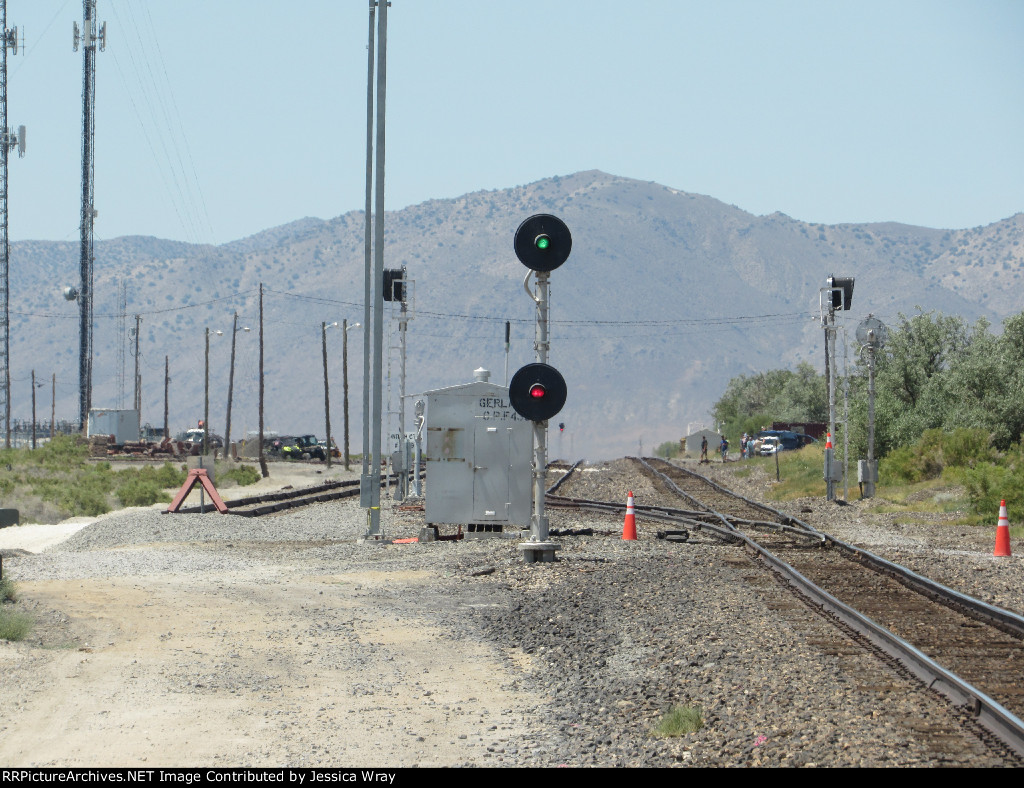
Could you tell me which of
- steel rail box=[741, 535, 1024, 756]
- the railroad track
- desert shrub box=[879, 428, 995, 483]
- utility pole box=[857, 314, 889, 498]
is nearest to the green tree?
desert shrub box=[879, 428, 995, 483]

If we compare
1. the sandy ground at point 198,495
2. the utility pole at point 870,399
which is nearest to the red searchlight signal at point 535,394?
the sandy ground at point 198,495

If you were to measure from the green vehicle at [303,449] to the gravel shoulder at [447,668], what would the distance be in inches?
2454

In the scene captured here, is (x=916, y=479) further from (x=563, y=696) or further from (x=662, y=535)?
(x=563, y=696)

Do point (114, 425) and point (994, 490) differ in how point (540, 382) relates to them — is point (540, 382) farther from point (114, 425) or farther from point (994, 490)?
point (114, 425)

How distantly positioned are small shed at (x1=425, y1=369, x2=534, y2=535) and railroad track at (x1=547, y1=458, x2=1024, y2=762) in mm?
3729

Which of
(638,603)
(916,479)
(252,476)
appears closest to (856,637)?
(638,603)

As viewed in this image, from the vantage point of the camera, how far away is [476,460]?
2083 cm

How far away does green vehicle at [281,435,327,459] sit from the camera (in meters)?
80.2

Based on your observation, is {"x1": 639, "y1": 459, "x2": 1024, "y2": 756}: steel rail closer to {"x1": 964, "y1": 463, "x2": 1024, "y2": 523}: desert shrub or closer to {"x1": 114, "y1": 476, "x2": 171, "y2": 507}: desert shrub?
{"x1": 964, "y1": 463, "x2": 1024, "y2": 523}: desert shrub

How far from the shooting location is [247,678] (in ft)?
32.0

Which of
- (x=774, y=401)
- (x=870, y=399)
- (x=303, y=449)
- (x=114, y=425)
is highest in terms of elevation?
(x=870, y=399)

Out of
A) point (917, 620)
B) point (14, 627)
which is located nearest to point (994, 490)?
point (917, 620)

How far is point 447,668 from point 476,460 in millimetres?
10580

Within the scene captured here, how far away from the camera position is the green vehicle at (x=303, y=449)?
80250 mm
